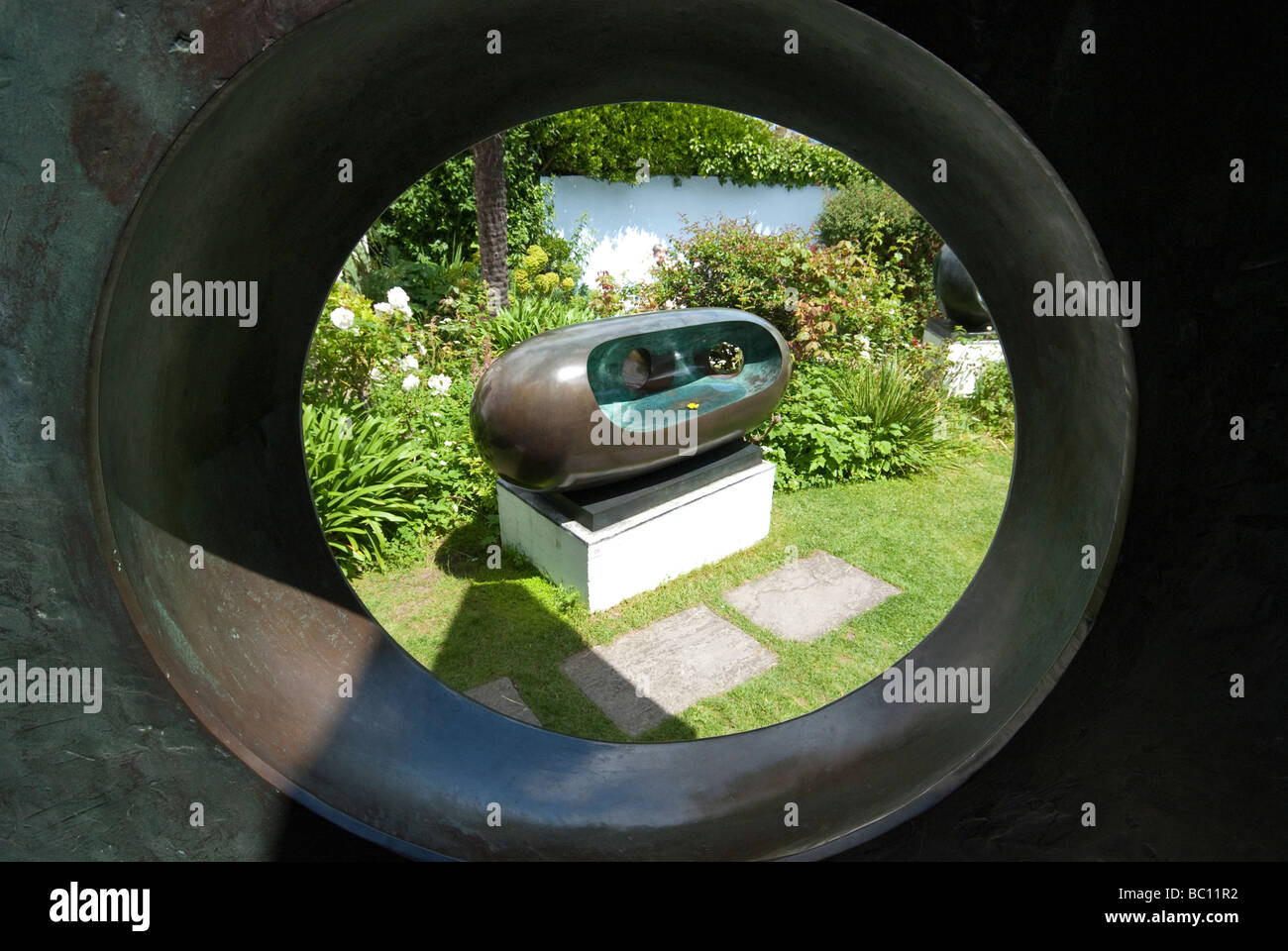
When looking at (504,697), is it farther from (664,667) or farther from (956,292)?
(956,292)

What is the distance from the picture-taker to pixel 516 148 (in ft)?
35.4

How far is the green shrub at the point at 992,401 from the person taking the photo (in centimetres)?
763

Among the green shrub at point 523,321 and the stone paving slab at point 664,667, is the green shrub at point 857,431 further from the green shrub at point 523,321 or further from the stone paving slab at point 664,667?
the stone paving slab at point 664,667

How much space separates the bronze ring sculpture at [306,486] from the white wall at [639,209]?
10033mm

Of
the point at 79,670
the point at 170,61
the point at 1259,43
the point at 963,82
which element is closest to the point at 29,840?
the point at 79,670

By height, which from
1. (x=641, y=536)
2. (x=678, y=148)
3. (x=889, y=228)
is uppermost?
(x=678, y=148)

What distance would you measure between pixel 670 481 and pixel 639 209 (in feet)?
27.8

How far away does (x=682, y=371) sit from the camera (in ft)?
17.4

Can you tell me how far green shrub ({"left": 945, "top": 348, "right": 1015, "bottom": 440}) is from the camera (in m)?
7.63

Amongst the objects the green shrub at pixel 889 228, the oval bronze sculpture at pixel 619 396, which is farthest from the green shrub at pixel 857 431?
the green shrub at pixel 889 228

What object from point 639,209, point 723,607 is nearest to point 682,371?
point 723,607

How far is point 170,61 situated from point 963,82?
1.21 m

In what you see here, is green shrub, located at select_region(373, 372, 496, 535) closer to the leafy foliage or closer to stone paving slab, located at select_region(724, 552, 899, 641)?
stone paving slab, located at select_region(724, 552, 899, 641)
